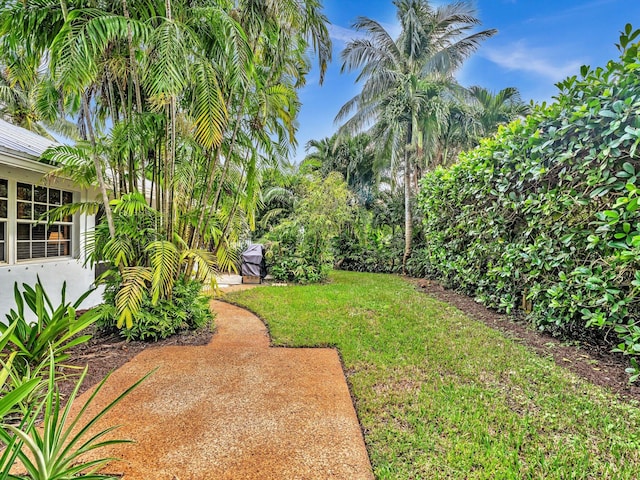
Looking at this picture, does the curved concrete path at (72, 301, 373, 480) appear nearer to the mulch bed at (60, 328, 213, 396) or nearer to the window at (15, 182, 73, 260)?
the mulch bed at (60, 328, 213, 396)

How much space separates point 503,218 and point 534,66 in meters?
6.46

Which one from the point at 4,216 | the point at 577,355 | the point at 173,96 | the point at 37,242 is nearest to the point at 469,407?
the point at 577,355

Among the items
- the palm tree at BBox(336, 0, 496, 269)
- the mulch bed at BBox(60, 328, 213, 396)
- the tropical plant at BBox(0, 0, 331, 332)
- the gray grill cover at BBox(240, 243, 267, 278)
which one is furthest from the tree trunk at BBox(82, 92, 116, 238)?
the palm tree at BBox(336, 0, 496, 269)

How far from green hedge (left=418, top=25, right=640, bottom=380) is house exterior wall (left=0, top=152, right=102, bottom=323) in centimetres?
654

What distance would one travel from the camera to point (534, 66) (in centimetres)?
850

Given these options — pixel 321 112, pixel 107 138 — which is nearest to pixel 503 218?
pixel 107 138

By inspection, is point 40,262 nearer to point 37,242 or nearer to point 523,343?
point 37,242

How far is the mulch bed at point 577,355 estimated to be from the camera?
290 centimetres

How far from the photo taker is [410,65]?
10266 millimetres

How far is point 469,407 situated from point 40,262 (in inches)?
245

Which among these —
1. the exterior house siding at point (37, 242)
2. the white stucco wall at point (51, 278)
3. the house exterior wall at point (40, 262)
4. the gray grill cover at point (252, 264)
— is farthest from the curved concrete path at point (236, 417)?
the gray grill cover at point (252, 264)

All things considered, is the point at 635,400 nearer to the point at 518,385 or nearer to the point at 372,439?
the point at 518,385

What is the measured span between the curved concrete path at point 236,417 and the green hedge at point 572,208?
2754 mm

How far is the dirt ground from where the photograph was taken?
3004 millimetres
